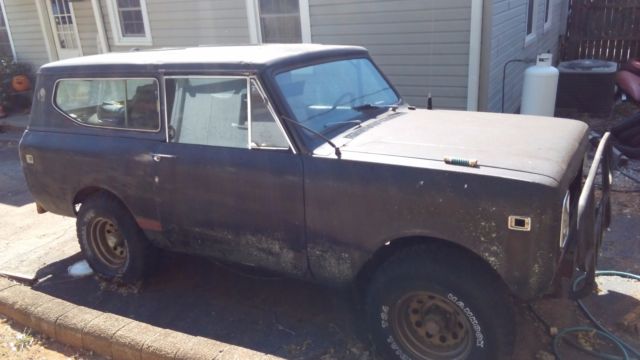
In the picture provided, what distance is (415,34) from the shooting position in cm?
716

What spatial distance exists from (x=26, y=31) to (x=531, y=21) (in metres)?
11.1

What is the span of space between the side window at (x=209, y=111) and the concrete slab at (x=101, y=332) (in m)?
1.27

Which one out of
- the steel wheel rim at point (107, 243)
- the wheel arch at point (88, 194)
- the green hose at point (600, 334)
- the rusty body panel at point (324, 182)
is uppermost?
the rusty body panel at point (324, 182)

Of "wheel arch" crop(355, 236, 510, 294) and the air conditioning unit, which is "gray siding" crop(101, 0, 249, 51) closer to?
the air conditioning unit

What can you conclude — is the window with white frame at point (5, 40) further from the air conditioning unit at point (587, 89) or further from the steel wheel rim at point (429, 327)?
the steel wheel rim at point (429, 327)

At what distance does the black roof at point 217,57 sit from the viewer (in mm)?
3252

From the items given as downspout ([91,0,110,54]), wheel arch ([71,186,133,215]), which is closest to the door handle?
wheel arch ([71,186,133,215])

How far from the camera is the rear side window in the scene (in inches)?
143

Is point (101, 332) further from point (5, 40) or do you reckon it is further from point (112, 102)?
point (5, 40)

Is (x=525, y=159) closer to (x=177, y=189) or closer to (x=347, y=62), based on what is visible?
(x=347, y=62)

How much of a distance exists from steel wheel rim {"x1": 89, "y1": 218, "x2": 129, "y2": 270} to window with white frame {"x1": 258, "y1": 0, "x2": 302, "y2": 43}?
4.96 metres

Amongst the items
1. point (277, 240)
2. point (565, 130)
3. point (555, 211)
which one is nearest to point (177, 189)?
point (277, 240)

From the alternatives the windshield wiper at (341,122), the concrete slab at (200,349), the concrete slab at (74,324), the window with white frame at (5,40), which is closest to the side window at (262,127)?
the windshield wiper at (341,122)

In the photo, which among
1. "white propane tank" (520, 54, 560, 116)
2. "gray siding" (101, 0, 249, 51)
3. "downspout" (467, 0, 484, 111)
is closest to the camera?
"downspout" (467, 0, 484, 111)
